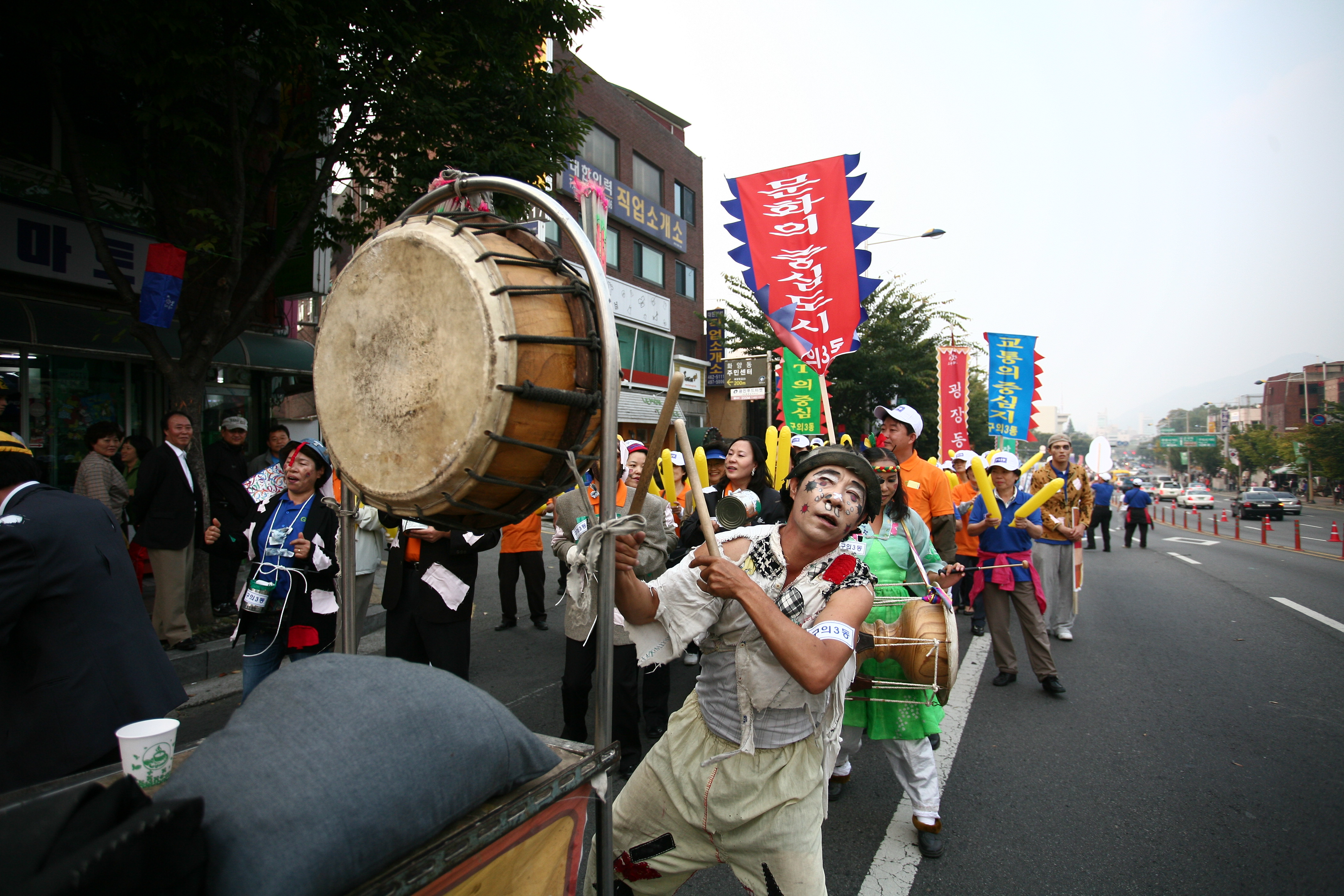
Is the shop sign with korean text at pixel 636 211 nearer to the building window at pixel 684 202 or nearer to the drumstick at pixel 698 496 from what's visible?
the building window at pixel 684 202

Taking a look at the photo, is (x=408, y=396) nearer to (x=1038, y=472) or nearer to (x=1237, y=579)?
(x=1038, y=472)

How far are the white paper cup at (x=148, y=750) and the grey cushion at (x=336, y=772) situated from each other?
60cm

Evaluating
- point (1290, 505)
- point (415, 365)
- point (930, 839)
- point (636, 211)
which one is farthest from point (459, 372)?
point (1290, 505)

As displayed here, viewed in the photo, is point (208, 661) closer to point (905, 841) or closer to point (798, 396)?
point (905, 841)

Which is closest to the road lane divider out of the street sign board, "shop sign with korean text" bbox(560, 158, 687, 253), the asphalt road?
the asphalt road

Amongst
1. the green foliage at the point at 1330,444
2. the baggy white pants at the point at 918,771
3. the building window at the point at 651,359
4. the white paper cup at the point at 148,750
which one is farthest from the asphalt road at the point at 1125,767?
the green foliage at the point at 1330,444

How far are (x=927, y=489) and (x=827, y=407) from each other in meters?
1.26

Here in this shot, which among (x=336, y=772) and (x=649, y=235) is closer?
(x=336, y=772)

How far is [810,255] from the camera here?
5.50 m

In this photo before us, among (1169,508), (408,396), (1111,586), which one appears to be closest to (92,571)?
(408,396)

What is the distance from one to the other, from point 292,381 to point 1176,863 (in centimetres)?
1255

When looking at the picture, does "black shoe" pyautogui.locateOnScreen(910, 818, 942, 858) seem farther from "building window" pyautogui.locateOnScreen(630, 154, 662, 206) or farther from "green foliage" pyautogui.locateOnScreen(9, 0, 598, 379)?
"building window" pyautogui.locateOnScreen(630, 154, 662, 206)

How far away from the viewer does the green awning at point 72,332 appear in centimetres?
723

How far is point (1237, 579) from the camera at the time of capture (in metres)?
11.7
